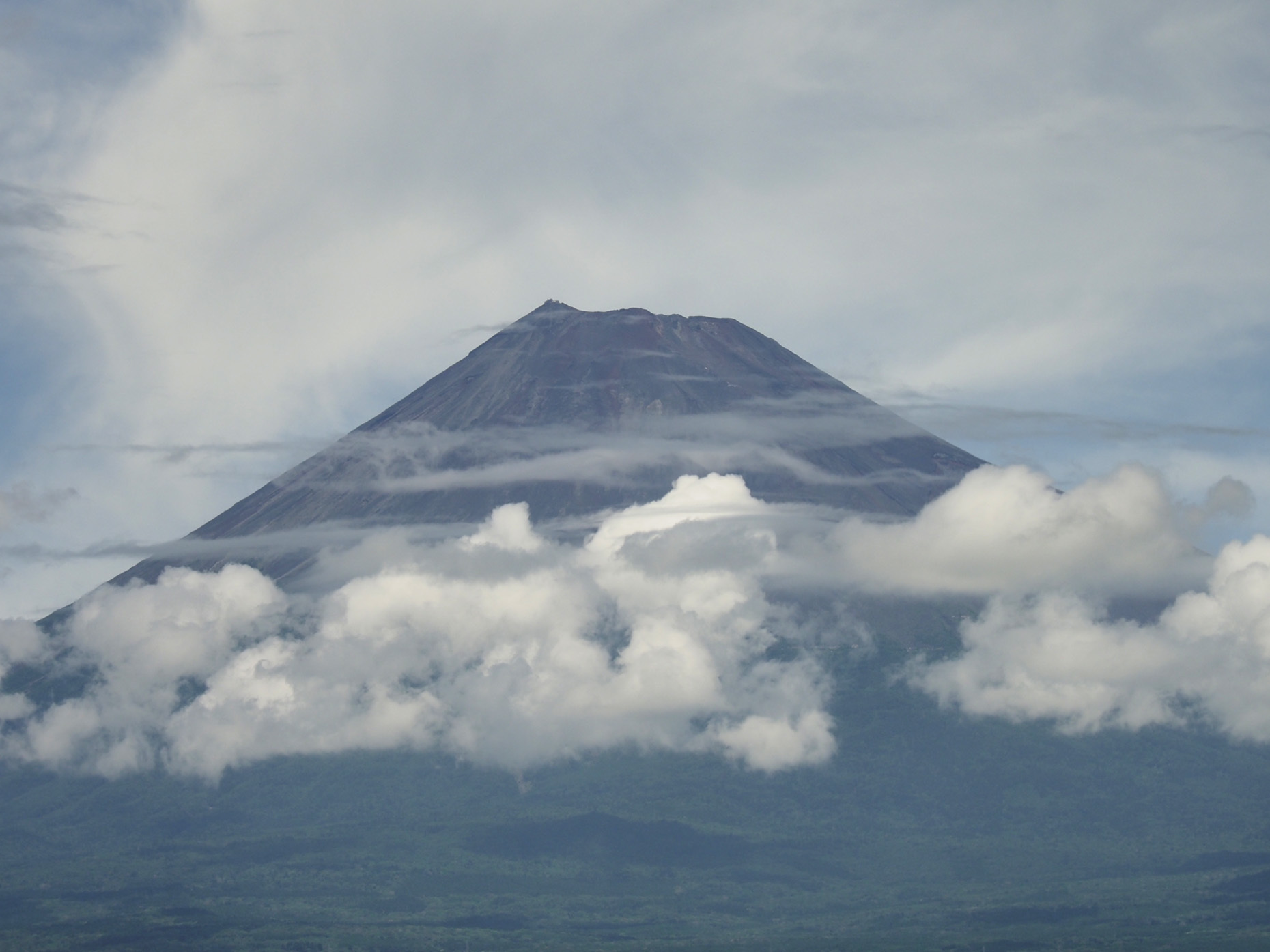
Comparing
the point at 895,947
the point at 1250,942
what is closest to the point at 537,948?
the point at 895,947

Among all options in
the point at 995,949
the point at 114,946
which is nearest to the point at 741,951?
the point at 995,949

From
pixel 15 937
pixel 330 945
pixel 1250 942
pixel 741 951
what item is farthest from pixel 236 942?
pixel 1250 942

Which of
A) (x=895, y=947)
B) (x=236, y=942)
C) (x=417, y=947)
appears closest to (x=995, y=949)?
(x=895, y=947)

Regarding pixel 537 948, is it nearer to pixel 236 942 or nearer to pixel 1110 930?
pixel 236 942

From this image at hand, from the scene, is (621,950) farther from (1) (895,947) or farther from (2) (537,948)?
(1) (895,947)

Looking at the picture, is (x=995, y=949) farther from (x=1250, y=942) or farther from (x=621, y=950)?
(x=621, y=950)

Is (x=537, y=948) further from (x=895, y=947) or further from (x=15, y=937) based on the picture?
(x=15, y=937)

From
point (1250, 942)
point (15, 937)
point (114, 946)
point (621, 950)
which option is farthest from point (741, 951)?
point (15, 937)
